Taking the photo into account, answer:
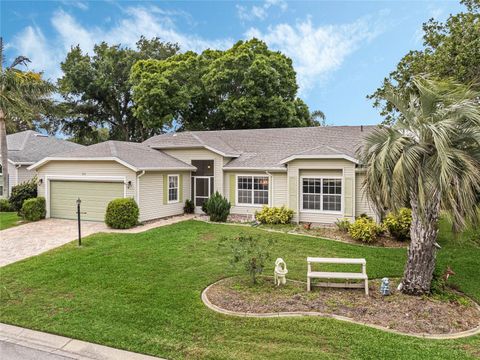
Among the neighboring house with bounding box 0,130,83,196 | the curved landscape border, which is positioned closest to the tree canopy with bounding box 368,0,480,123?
the curved landscape border

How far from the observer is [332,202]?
16062mm

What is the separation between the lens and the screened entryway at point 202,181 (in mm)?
19641

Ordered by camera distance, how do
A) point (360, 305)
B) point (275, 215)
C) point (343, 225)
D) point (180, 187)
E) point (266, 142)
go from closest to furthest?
point (360, 305) < point (343, 225) < point (275, 215) < point (180, 187) < point (266, 142)

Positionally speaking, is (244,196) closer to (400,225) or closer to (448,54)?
(400,225)

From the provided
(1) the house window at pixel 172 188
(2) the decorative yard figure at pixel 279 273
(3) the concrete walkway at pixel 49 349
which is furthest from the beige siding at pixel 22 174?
(2) the decorative yard figure at pixel 279 273

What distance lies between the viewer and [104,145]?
734 inches

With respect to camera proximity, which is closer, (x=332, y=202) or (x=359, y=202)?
(x=359, y=202)

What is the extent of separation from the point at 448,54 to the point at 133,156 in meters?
15.1

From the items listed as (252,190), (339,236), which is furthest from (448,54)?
(252,190)

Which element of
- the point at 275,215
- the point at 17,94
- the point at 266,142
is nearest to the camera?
the point at 275,215

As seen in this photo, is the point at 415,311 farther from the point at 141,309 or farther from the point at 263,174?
the point at 263,174

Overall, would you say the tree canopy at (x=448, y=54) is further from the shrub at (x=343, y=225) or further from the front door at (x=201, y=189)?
the front door at (x=201, y=189)

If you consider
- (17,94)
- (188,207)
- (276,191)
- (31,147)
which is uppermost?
(17,94)

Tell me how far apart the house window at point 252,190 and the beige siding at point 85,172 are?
5.63 m
